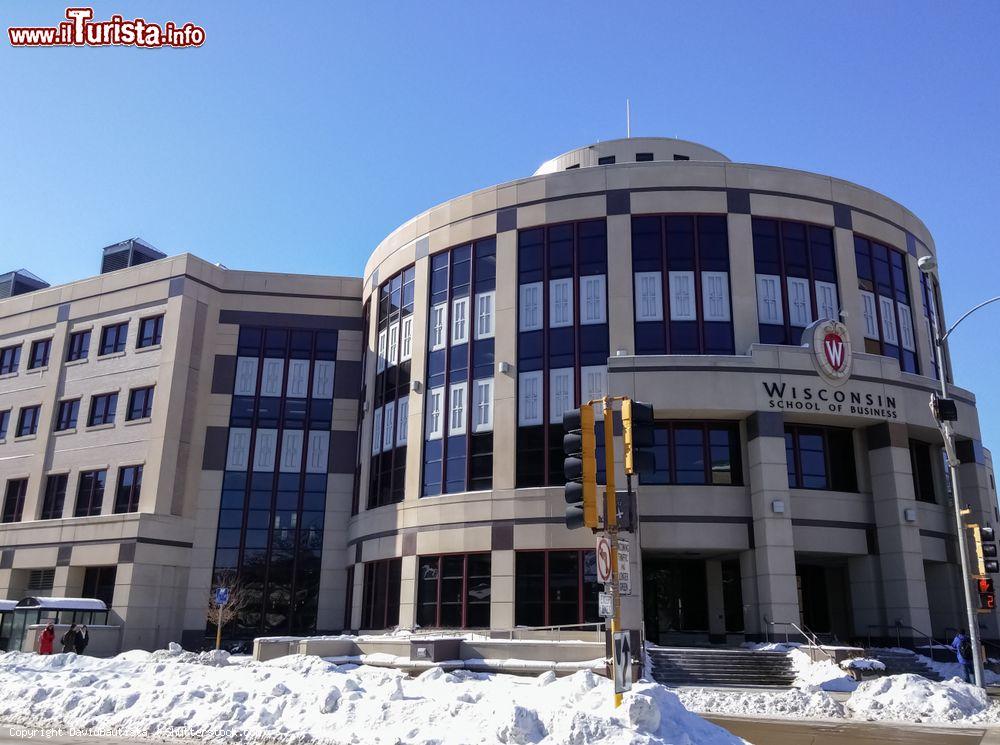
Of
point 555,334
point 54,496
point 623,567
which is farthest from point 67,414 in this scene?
point 623,567

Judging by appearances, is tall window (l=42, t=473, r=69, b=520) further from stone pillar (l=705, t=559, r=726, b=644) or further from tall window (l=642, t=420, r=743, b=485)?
stone pillar (l=705, t=559, r=726, b=644)

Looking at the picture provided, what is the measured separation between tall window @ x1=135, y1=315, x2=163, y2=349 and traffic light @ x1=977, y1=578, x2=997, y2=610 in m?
36.7

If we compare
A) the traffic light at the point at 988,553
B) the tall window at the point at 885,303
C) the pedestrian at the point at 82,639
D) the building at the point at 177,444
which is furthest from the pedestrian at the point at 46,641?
the tall window at the point at 885,303

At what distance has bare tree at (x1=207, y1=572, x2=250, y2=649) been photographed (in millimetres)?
38531

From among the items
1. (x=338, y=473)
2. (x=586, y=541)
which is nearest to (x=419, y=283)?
(x=338, y=473)

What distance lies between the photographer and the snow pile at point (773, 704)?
1962 centimetres

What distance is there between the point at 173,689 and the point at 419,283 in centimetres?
2341

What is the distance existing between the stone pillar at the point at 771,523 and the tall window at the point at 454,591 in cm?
980

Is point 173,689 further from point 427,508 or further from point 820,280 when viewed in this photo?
point 820,280

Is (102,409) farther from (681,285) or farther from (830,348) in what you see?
(830,348)

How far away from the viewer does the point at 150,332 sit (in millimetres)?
43062

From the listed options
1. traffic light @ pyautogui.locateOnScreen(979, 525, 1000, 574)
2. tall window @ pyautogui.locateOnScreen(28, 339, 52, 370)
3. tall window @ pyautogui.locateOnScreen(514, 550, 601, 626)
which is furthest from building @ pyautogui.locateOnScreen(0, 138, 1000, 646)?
traffic light @ pyautogui.locateOnScreen(979, 525, 1000, 574)

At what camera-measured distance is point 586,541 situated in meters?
30.3

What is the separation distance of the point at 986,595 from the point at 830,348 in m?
11.1
